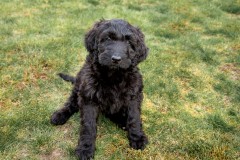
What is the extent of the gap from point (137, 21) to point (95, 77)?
200 inches

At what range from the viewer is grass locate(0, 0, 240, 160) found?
5.52m

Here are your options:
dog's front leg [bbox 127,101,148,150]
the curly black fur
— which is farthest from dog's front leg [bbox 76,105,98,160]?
dog's front leg [bbox 127,101,148,150]

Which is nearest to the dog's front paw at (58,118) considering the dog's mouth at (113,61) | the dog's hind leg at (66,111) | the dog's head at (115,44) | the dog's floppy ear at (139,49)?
the dog's hind leg at (66,111)

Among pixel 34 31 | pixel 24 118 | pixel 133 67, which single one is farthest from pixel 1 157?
pixel 34 31

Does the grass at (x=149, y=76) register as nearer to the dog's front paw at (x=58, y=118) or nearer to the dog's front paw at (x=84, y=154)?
the dog's front paw at (x=58, y=118)

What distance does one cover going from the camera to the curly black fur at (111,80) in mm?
5020

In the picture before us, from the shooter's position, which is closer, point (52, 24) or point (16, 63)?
point (16, 63)

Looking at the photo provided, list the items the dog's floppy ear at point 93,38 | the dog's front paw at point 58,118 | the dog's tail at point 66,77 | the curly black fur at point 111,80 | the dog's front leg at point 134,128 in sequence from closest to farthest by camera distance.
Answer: the curly black fur at point 111,80, the dog's floppy ear at point 93,38, the dog's front leg at point 134,128, the dog's front paw at point 58,118, the dog's tail at point 66,77

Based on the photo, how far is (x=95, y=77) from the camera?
5.27m

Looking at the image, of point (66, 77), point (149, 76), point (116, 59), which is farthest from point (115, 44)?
point (149, 76)

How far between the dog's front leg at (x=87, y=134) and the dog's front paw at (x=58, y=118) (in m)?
0.81

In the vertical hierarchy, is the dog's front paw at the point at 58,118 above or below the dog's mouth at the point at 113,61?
below

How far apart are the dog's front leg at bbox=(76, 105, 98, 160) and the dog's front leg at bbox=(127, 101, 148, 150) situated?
52 cm

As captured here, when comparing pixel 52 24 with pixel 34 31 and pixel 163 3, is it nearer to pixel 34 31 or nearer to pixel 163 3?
pixel 34 31
